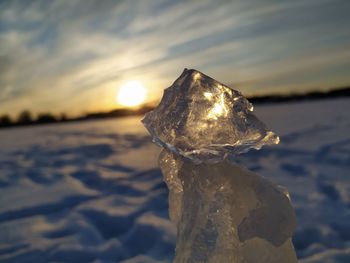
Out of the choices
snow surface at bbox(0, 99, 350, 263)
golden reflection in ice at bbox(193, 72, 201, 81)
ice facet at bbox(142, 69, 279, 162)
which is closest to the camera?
ice facet at bbox(142, 69, 279, 162)

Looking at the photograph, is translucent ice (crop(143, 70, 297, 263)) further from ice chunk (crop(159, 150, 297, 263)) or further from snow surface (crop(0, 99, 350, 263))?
snow surface (crop(0, 99, 350, 263))

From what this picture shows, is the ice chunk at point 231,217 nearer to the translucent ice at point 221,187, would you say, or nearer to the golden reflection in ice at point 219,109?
the translucent ice at point 221,187

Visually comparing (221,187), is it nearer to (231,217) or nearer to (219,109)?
(231,217)

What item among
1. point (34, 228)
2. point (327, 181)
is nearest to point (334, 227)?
point (327, 181)

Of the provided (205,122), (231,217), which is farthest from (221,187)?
(205,122)

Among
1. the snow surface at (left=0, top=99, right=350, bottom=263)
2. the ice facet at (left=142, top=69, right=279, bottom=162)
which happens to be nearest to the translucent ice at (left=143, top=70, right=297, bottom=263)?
the ice facet at (left=142, top=69, right=279, bottom=162)

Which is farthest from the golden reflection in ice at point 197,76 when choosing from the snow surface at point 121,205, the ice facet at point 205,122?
the snow surface at point 121,205

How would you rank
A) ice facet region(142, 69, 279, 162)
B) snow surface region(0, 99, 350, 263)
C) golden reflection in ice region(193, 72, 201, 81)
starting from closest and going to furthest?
ice facet region(142, 69, 279, 162) < golden reflection in ice region(193, 72, 201, 81) < snow surface region(0, 99, 350, 263)
